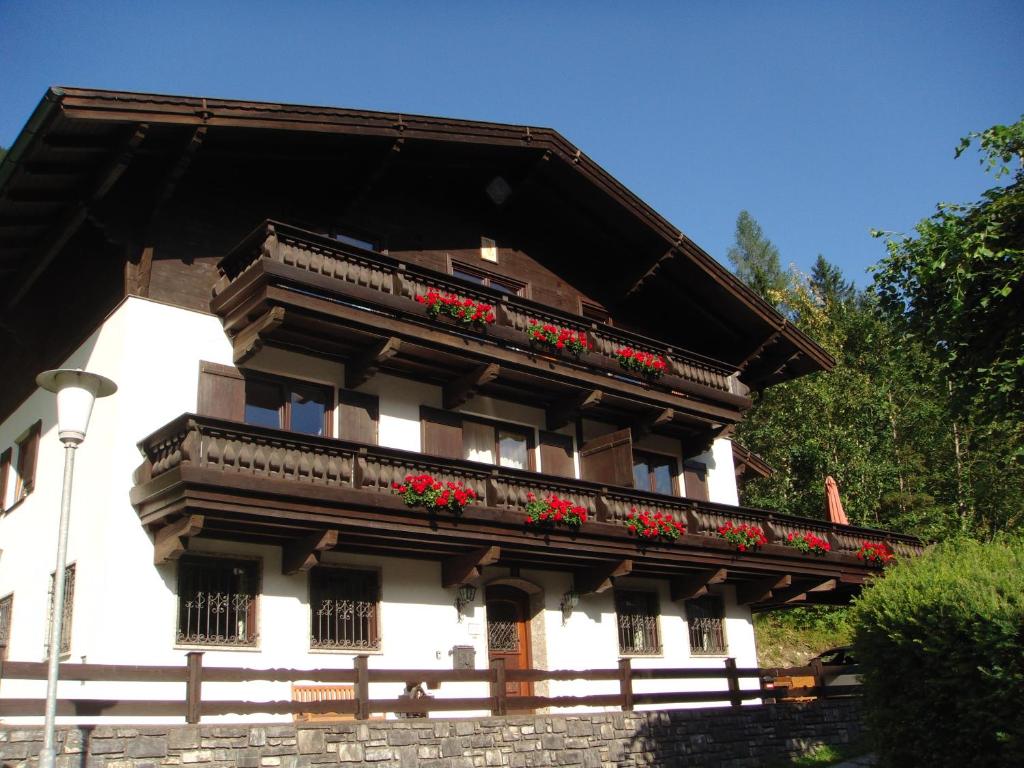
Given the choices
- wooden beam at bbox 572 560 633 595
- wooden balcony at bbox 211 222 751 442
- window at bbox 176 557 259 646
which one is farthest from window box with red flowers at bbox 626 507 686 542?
window at bbox 176 557 259 646

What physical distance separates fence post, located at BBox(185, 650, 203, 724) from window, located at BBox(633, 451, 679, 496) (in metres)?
11.9

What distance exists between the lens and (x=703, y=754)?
53.8ft

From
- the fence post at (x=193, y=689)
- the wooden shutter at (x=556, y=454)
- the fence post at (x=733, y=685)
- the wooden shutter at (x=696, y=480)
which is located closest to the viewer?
the fence post at (x=193, y=689)

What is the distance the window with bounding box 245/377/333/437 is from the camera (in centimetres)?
1659

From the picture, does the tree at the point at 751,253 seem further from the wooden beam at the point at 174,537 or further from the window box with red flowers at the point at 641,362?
the wooden beam at the point at 174,537

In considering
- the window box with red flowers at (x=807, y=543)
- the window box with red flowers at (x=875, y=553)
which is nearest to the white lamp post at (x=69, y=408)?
the window box with red flowers at (x=807, y=543)

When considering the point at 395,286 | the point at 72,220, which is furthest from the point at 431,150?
the point at 72,220

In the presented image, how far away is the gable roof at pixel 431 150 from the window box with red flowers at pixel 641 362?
112 inches

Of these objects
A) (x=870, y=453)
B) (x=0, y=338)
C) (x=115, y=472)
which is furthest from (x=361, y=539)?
(x=870, y=453)

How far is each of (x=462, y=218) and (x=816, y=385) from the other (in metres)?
20.0

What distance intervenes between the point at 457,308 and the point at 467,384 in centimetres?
147

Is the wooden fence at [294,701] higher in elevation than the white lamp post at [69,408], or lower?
lower

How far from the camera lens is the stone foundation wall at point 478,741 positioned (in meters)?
10.7

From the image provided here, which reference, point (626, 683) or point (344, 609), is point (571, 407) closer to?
point (626, 683)
